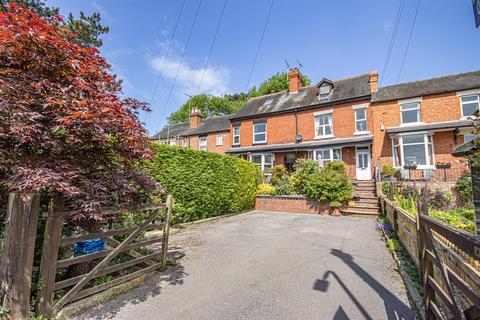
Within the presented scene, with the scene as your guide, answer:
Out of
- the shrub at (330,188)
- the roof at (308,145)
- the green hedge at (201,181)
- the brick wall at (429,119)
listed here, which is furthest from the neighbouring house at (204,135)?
the brick wall at (429,119)

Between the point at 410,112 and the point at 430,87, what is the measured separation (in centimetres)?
221

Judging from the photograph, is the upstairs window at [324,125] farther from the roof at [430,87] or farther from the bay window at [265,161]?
the bay window at [265,161]

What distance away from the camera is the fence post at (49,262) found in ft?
9.27

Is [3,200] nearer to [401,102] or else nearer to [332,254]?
[332,254]

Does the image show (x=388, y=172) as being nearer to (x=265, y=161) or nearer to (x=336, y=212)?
(x=336, y=212)

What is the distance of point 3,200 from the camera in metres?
3.02

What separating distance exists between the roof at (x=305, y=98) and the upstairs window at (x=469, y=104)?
5464 millimetres

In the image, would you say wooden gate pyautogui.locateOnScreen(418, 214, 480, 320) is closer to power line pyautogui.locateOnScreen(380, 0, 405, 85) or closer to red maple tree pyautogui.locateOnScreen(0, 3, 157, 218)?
red maple tree pyautogui.locateOnScreen(0, 3, 157, 218)

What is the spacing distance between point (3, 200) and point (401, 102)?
19913 mm

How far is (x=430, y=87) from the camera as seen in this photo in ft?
51.9

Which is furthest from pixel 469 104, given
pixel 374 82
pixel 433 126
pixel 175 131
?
pixel 175 131

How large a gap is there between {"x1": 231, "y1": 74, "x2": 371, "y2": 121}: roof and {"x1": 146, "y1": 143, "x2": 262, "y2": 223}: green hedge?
9.48 m

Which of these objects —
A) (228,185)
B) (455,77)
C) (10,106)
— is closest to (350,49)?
(228,185)

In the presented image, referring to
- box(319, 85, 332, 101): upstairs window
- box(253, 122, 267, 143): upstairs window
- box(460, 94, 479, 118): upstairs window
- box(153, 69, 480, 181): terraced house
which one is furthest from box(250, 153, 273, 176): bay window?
box(460, 94, 479, 118): upstairs window
